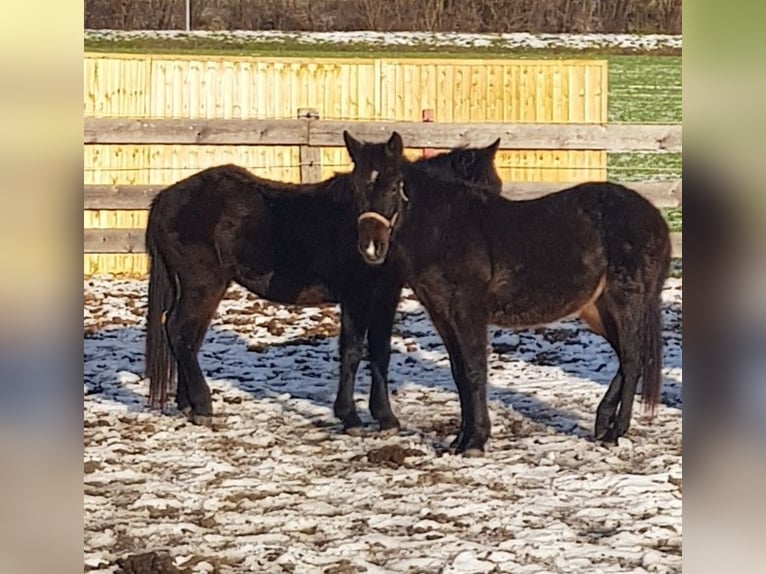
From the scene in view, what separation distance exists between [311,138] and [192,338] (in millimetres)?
1027

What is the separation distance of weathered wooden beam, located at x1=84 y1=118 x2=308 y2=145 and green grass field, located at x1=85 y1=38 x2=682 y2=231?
31 centimetres

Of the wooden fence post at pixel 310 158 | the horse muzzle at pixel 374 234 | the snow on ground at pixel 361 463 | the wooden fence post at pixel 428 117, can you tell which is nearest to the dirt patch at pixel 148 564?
the snow on ground at pixel 361 463

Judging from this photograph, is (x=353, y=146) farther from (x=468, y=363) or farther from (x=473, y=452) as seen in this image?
(x=473, y=452)

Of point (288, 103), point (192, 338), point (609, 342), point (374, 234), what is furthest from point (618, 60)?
point (192, 338)

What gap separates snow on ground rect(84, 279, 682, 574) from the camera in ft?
14.1

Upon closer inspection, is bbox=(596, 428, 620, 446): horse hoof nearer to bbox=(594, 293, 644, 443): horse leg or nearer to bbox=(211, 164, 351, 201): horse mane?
bbox=(594, 293, 644, 443): horse leg

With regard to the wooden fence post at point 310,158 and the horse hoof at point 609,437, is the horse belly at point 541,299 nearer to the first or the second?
the horse hoof at point 609,437

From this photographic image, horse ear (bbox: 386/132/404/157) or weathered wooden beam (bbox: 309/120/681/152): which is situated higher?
weathered wooden beam (bbox: 309/120/681/152)

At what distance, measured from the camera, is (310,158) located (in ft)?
15.6

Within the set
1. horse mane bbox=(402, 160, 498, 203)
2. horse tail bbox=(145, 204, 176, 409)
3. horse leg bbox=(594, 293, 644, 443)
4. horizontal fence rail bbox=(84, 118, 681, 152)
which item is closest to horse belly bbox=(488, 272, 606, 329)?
horse leg bbox=(594, 293, 644, 443)

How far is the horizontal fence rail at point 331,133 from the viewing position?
4688mm
